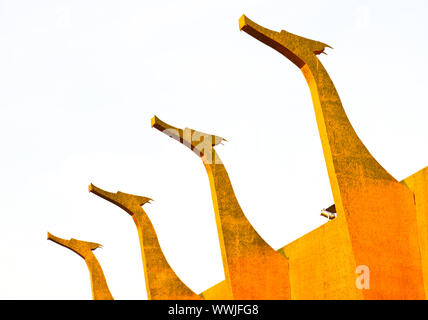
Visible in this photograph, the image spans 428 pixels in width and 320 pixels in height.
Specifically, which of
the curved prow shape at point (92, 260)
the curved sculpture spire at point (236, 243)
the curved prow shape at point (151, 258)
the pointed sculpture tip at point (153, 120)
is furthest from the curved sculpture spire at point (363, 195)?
the curved prow shape at point (92, 260)

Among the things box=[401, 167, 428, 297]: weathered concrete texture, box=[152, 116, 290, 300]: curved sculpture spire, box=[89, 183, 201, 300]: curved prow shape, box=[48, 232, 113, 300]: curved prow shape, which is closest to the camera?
box=[401, 167, 428, 297]: weathered concrete texture

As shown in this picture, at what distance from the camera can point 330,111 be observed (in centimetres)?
1088

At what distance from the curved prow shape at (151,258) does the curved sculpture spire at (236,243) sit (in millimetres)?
5565

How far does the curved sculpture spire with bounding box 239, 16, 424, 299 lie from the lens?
10.1 m

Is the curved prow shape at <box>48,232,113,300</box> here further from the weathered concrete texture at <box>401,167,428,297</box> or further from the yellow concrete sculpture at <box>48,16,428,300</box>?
the weathered concrete texture at <box>401,167,428,297</box>

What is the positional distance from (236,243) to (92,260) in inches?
Result: 471

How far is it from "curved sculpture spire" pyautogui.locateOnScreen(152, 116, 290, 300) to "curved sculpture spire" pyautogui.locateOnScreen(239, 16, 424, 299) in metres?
4.65

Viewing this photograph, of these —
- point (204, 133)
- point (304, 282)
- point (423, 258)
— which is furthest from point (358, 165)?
point (204, 133)

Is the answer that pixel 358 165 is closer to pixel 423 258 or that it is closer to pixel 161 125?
pixel 423 258

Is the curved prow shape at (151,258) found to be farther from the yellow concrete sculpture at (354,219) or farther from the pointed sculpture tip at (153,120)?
the yellow concrete sculpture at (354,219)

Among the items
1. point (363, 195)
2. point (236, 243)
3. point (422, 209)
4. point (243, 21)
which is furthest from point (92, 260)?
point (422, 209)

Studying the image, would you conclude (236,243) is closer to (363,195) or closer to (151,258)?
(363,195)

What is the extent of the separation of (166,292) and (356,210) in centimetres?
1110

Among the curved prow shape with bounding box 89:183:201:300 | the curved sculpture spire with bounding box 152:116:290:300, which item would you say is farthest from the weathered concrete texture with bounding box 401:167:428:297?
the curved prow shape with bounding box 89:183:201:300
